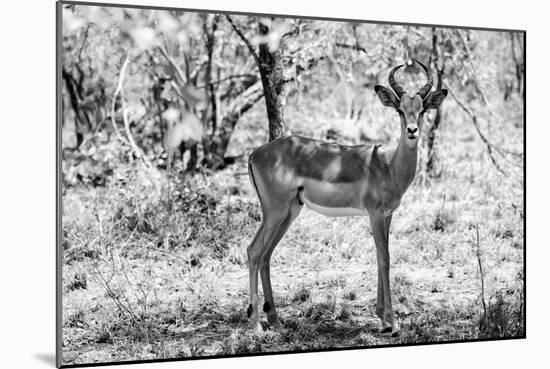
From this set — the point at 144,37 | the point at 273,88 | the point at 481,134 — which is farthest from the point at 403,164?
the point at 144,37

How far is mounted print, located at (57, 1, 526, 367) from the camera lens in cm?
707

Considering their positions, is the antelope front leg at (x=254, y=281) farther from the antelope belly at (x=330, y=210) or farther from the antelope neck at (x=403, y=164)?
the antelope neck at (x=403, y=164)

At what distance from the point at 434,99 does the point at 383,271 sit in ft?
4.14

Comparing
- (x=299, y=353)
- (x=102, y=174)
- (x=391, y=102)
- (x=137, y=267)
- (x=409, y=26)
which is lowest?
(x=299, y=353)

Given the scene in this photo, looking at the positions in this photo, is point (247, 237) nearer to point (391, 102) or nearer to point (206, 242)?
point (206, 242)

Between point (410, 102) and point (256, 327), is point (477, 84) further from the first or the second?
point (256, 327)

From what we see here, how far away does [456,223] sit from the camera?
26.1 ft

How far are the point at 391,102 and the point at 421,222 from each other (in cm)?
115

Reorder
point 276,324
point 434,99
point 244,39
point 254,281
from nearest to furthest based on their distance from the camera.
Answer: point 254,281 → point 276,324 → point 434,99 → point 244,39

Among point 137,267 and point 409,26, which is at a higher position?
point 409,26

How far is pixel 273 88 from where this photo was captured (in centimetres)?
762

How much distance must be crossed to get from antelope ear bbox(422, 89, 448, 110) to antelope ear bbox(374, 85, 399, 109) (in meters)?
0.20

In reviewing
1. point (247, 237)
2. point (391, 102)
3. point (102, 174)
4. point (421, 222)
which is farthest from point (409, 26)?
point (102, 174)

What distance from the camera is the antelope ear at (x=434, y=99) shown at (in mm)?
7242
